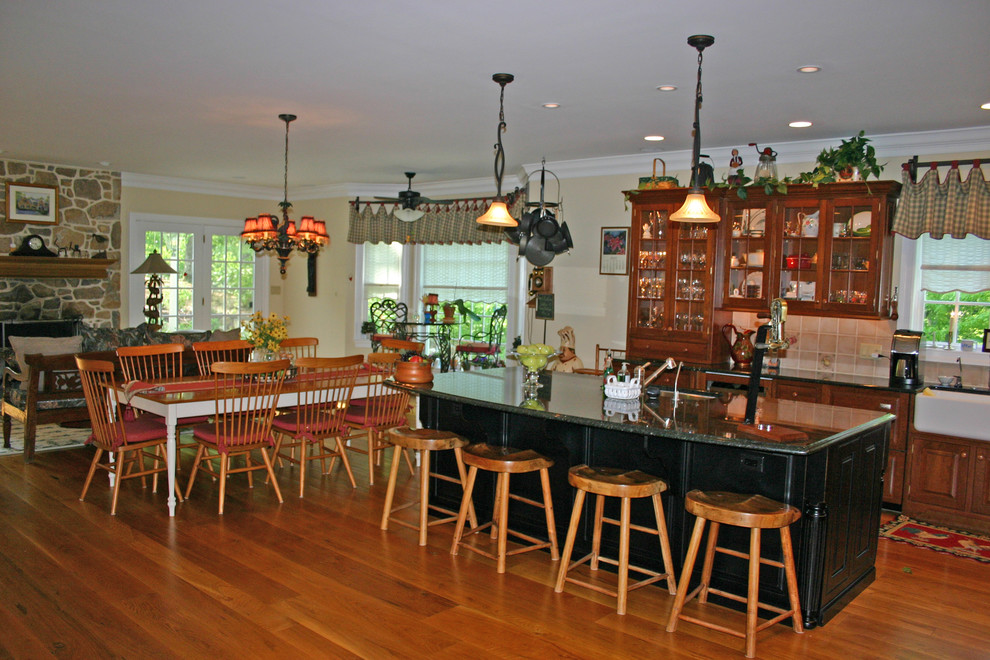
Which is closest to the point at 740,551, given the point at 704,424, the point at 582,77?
the point at 704,424

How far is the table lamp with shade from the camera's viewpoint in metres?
8.66

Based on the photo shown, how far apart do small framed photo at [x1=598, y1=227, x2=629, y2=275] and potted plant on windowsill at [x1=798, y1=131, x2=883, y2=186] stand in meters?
1.69

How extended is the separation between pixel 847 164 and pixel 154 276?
24.4ft

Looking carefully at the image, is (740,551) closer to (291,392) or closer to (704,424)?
(704,424)

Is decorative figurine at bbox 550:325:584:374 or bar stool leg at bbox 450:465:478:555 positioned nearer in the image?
bar stool leg at bbox 450:465:478:555

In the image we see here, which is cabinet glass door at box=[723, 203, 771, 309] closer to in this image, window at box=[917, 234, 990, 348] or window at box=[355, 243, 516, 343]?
window at box=[917, 234, 990, 348]

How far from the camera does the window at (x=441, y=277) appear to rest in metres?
8.75

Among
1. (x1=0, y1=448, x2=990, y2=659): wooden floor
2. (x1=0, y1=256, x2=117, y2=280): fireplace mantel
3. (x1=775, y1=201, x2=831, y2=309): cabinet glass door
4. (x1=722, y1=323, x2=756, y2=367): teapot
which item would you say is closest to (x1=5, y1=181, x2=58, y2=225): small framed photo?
(x1=0, y1=256, x2=117, y2=280): fireplace mantel

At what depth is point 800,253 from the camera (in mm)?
5578

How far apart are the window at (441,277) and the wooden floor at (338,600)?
4587 mm

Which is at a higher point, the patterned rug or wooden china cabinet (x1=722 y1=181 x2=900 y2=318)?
wooden china cabinet (x1=722 y1=181 x2=900 y2=318)

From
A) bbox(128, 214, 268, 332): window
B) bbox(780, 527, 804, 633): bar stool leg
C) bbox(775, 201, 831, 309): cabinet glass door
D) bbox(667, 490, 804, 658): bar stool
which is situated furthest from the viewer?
bbox(128, 214, 268, 332): window

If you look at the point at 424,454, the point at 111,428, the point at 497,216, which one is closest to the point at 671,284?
the point at 497,216

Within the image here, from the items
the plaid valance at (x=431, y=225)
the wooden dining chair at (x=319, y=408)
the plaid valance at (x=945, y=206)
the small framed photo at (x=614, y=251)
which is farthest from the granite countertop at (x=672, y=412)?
the plaid valance at (x=431, y=225)
